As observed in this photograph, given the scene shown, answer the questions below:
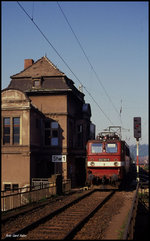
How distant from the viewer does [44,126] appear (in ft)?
105

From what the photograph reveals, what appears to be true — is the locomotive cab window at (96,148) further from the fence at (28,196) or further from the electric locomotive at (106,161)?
the fence at (28,196)

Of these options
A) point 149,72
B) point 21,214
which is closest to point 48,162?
point 21,214

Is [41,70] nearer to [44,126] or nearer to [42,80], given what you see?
[42,80]

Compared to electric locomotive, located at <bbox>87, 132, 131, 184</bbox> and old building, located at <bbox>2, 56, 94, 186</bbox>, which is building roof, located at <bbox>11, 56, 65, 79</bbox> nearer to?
old building, located at <bbox>2, 56, 94, 186</bbox>

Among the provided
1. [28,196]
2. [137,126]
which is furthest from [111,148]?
[28,196]

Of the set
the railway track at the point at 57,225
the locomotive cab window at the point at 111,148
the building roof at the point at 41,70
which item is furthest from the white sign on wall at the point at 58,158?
the railway track at the point at 57,225

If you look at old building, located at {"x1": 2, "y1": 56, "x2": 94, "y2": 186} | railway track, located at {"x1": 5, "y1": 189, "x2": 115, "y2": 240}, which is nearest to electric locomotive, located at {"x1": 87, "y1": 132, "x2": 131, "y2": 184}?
old building, located at {"x1": 2, "y1": 56, "x2": 94, "y2": 186}

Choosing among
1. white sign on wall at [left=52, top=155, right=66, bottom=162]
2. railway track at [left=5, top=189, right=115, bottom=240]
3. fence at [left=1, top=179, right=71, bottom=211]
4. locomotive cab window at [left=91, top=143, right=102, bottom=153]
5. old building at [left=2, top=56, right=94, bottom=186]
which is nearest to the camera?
railway track at [left=5, top=189, right=115, bottom=240]

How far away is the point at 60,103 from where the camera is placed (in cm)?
3198

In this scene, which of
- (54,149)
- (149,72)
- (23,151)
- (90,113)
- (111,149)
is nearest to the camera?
(149,72)

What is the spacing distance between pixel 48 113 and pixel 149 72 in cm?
2695

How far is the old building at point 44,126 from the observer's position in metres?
28.2

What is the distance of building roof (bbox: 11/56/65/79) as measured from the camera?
3416 centimetres

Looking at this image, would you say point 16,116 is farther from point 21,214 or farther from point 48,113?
point 21,214
